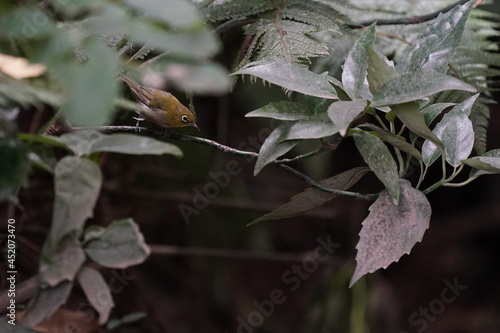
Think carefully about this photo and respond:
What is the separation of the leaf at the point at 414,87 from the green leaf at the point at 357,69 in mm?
43

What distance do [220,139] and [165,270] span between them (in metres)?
0.58

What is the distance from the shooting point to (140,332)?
1.27 m

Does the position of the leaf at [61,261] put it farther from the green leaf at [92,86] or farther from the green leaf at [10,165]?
the green leaf at [92,86]

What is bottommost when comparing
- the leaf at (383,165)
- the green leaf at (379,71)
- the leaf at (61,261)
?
the leaf at (61,261)

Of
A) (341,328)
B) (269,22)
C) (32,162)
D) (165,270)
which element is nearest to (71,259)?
(32,162)

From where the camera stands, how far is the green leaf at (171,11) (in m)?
0.39

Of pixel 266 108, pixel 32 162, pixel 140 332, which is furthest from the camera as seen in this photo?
pixel 140 332

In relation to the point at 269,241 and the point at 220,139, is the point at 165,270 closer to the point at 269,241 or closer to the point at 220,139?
the point at 269,241

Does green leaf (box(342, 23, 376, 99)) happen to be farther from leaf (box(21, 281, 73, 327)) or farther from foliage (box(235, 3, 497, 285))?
leaf (box(21, 281, 73, 327))

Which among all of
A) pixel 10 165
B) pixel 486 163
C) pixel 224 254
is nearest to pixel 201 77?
pixel 10 165

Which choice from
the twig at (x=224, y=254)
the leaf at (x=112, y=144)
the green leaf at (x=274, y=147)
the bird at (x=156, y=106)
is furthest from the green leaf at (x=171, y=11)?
the twig at (x=224, y=254)

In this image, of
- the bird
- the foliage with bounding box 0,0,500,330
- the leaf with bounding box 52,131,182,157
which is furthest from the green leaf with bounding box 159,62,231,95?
the bird

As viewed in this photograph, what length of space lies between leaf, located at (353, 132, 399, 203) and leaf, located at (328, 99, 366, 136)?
0.05 m

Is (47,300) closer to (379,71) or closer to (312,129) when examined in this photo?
(312,129)
